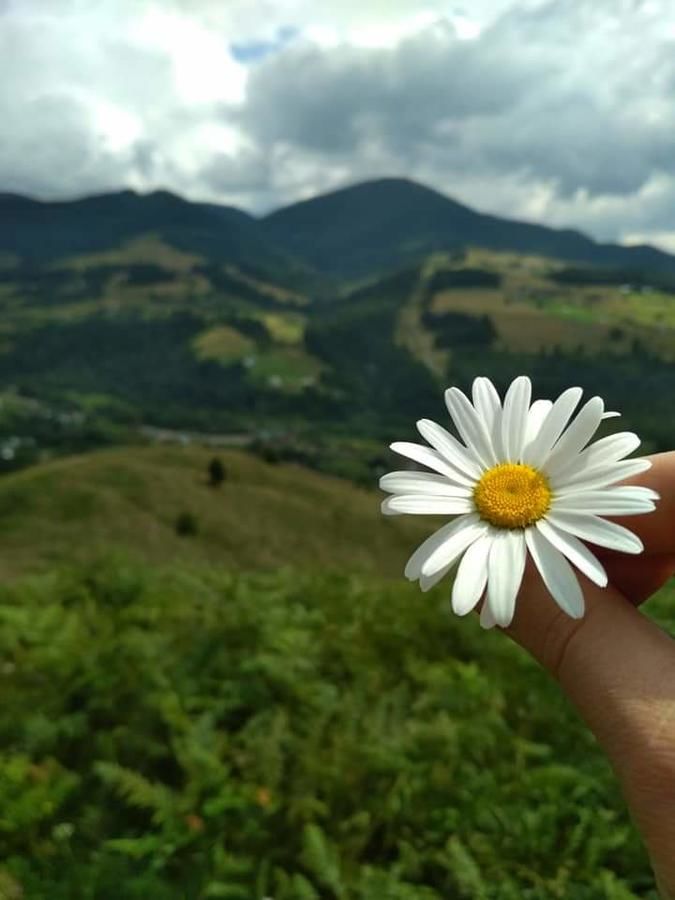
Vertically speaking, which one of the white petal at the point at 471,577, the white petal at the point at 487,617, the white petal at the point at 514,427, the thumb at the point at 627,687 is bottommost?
the thumb at the point at 627,687

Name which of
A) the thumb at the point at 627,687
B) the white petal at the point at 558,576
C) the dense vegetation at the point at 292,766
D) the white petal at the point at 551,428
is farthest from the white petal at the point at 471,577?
the dense vegetation at the point at 292,766

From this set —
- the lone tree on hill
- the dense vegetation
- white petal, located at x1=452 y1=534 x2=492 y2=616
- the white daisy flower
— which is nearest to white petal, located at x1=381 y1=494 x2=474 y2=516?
the white daisy flower

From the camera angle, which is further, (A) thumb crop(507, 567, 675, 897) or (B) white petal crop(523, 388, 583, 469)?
(B) white petal crop(523, 388, 583, 469)

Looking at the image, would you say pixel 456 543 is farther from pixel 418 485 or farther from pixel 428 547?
pixel 418 485

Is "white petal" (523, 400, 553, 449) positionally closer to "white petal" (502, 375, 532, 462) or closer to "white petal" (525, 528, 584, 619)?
"white petal" (502, 375, 532, 462)

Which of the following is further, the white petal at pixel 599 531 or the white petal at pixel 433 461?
the white petal at pixel 433 461

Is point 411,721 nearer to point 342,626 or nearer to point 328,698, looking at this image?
point 328,698

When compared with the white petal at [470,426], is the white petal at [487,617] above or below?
below

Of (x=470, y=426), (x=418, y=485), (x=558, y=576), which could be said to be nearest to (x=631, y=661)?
(x=558, y=576)

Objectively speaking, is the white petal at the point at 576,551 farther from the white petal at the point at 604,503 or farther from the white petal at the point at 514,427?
the white petal at the point at 514,427
